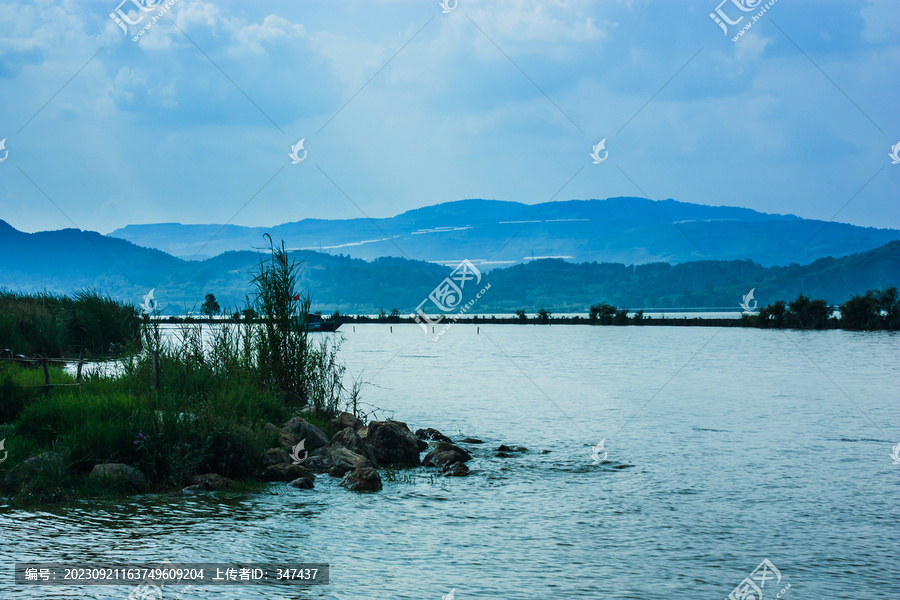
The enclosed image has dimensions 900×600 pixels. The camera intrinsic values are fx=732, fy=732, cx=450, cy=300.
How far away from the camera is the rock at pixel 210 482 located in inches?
500

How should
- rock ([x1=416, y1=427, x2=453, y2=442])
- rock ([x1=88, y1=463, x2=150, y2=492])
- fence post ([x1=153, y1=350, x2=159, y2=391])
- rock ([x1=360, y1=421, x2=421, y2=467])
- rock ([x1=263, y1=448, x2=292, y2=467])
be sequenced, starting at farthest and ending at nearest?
rock ([x1=416, y1=427, x2=453, y2=442]) → rock ([x1=360, y1=421, x2=421, y2=467]) → fence post ([x1=153, y1=350, x2=159, y2=391]) → rock ([x1=263, y1=448, x2=292, y2=467]) → rock ([x1=88, y1=463, x2=150, y2=492])

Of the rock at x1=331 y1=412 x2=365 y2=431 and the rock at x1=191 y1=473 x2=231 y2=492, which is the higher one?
the rock at x1=331 y1=412 x2=365 y2=431

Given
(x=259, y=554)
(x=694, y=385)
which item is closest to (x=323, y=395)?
(x=259, y=554)

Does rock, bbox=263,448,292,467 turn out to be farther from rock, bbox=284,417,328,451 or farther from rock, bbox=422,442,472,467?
rock, bbox=422,442,472,467

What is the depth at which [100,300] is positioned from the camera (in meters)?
32.1

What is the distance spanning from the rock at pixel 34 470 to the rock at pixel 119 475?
0.54 meters

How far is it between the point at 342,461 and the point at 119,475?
4268mm

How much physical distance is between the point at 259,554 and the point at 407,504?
3.38 metres

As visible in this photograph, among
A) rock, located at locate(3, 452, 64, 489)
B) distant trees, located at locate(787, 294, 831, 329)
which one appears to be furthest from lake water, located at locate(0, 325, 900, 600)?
distant trees, located at locate(787, 294, 831, 329)

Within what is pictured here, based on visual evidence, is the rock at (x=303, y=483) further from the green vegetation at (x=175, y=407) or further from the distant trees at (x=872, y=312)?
the distant trees at (x=872, y=312)

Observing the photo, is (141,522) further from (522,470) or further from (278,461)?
(522,470)

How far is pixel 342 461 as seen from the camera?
583 inches

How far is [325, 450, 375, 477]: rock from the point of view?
47.9 ft

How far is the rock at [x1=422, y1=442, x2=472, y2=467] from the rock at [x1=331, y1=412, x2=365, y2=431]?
2.20 meters
